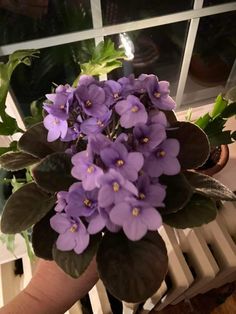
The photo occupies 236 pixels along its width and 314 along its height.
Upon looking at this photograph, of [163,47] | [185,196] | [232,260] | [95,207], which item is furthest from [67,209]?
[163,47]

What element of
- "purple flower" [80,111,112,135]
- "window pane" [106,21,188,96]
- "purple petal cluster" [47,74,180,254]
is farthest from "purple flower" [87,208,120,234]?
"window pane" [106,21,188,96]

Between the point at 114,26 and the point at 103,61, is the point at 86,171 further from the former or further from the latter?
the point at 114,26

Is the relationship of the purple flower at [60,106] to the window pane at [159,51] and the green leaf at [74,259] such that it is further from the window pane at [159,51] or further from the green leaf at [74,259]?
the window pane at [159,51]

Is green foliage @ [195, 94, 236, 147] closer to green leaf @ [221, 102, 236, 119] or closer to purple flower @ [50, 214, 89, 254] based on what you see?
green leaf @ [221, 102, 236, 119]

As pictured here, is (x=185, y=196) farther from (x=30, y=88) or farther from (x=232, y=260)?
(x=30, y=88)

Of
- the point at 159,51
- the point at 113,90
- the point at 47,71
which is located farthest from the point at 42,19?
the point at 113,90

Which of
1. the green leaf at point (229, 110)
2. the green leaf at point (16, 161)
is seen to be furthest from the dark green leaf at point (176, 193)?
the green leaf at point (229, 110)

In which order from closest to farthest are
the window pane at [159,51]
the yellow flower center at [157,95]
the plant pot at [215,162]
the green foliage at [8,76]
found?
the yellow flower center at [157,95], the green foliage at [8,76], the plant pot at [215,162], the window pane at [159,51]
